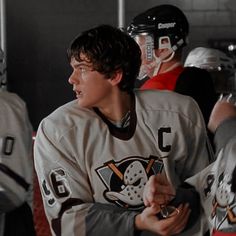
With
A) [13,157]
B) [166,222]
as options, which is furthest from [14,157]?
[166,222]

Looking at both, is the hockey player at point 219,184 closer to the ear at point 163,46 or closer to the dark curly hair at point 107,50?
the dark curly hair at point 107,50

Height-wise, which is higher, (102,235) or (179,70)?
(179,70)

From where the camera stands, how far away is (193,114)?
1.76 metres

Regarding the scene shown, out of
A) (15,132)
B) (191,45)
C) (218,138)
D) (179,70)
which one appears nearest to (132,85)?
(15,132)

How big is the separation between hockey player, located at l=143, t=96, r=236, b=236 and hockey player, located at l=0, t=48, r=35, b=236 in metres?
0.42

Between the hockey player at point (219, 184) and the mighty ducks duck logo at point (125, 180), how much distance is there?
12cm

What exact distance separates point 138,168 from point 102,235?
181mm

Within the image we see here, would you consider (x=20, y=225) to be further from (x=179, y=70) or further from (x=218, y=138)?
(x=179, y=70)

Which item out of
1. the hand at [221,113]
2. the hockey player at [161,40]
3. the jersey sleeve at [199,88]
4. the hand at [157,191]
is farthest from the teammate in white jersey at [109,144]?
the hockey player at [161,40]

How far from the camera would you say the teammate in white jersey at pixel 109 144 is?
5.39 ft

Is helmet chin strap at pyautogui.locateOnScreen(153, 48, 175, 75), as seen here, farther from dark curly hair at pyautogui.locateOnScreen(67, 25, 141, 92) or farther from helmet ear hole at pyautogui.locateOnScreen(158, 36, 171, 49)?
dark curly hair at pyautogui.locateOnScreen(67, 25, 141, 92)

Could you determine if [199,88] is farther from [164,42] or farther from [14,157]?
[14,157]

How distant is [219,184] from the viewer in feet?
4.47

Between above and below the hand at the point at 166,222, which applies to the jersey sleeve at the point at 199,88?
above
